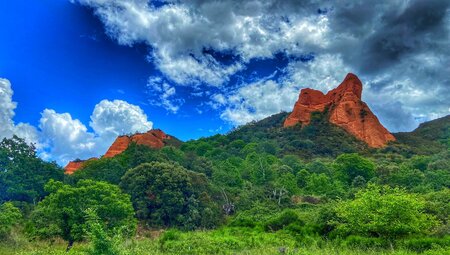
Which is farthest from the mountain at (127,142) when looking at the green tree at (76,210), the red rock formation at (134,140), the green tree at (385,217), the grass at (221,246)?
the green tree at (385,217)

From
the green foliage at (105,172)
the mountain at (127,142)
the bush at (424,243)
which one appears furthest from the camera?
the mountain at (127,142)

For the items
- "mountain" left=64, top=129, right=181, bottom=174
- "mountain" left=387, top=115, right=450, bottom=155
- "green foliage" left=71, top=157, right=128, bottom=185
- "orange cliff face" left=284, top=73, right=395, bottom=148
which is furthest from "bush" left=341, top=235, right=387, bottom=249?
"orange cliff face" left=284, top=73, right=395, bottom=148

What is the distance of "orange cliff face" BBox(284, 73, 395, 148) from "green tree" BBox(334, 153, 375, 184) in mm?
33839

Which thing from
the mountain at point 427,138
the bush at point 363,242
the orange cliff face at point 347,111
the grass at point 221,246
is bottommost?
the bush at point 363,242

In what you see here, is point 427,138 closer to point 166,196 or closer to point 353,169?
point 353,169

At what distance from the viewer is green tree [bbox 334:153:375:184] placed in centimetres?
5259

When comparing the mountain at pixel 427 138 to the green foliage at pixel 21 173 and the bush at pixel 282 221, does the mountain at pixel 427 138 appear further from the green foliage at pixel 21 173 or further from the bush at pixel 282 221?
the green foliage at pixel 21 173

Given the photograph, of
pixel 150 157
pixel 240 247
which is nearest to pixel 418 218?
pixel 240 247

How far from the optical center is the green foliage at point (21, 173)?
38.3 m

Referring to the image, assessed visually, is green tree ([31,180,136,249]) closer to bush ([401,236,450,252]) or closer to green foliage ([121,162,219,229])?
green foliage ([121,162,219,229])

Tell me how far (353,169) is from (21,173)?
141ft

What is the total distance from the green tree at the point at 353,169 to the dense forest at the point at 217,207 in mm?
144

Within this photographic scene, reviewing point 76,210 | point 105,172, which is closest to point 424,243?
point 76,210

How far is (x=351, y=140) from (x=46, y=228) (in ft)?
242
